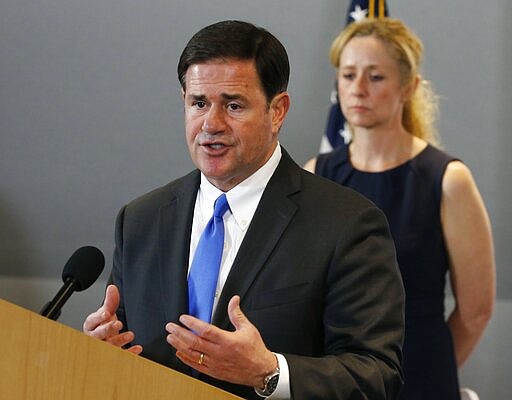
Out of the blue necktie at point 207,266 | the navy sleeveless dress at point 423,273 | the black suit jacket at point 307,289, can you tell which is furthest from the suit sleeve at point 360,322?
the navy sleeveless dress at point 423,273

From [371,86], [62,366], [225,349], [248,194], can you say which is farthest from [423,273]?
[62,366]

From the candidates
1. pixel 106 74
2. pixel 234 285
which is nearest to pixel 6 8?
pixel 106 74

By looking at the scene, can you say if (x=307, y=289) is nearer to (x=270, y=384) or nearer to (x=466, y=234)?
(x=270, y=384)

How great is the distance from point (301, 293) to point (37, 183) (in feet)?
11.1

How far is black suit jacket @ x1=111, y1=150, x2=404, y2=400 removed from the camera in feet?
7.33

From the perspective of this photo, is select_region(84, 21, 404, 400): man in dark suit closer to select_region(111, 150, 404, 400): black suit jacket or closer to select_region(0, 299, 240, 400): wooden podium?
select_region(111, 150, 404, 400): black suit jacket

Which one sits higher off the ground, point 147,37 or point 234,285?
point 147,37

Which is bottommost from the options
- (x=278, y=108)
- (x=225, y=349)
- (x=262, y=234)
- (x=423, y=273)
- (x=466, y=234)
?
(x=423, y=273)

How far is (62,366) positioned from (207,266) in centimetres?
66

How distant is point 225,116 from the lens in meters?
2.35

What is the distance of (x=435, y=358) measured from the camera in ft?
12.9

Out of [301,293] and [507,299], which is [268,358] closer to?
[301,293]

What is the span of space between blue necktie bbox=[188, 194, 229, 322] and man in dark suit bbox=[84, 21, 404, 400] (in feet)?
0.05

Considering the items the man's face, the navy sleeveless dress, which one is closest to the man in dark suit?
the man's face
